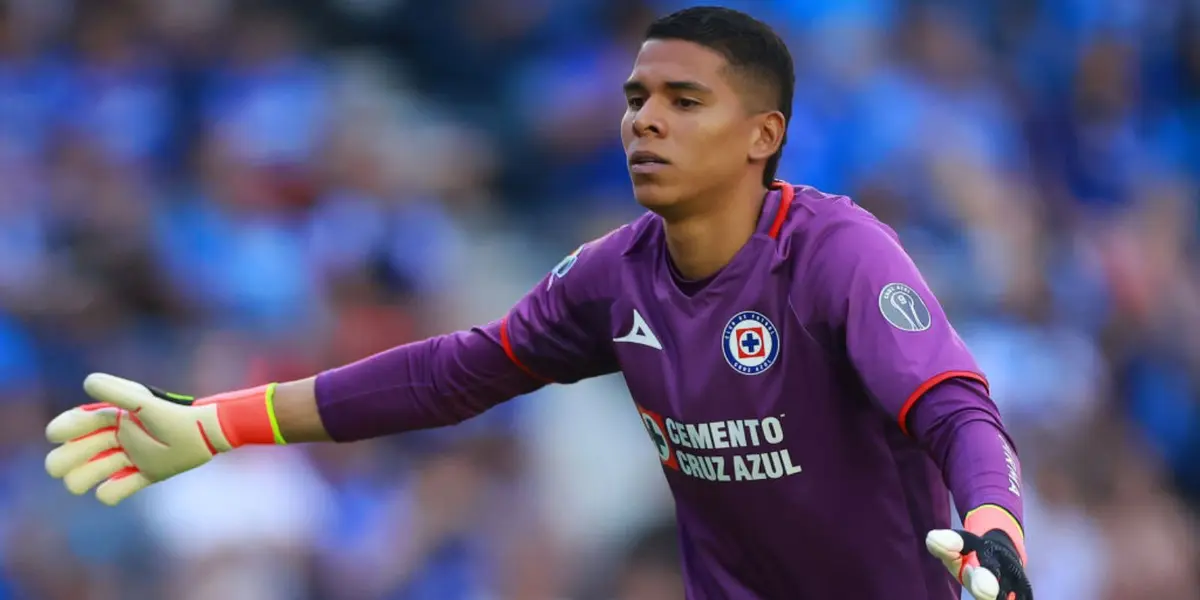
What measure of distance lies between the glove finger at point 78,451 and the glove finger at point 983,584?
2811mm

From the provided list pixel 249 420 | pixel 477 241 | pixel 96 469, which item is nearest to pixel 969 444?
pixel 249 420

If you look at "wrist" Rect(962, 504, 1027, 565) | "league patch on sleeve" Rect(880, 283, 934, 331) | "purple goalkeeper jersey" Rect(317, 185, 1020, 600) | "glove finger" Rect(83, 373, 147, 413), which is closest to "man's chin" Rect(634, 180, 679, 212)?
Result: "purple goalkeeper jersey" Rect(317, 185, 1020, 600)

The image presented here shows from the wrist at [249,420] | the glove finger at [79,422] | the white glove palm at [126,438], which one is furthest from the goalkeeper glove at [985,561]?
the glove finger at [79,422]

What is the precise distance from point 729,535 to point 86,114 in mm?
6552

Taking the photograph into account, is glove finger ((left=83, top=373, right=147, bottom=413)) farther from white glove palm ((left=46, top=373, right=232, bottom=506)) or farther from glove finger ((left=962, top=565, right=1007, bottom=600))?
glove finger ((left=962, top=565, right=1007, bottom=600))

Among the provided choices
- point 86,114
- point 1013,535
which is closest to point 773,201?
point 1013,535

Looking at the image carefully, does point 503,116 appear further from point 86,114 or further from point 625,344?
point 625,344

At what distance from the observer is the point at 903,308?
14.2 feet

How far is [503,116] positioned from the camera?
34.1 ft

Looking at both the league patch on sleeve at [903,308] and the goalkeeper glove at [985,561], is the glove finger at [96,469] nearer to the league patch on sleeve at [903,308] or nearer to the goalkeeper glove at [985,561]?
the league patch on sleeve at [903,308]

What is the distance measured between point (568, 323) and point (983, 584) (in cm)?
187

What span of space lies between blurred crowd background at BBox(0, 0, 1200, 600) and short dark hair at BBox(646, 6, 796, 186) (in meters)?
3.44

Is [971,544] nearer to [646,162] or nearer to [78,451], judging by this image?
[646,162]

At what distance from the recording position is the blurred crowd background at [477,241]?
27.7ft
